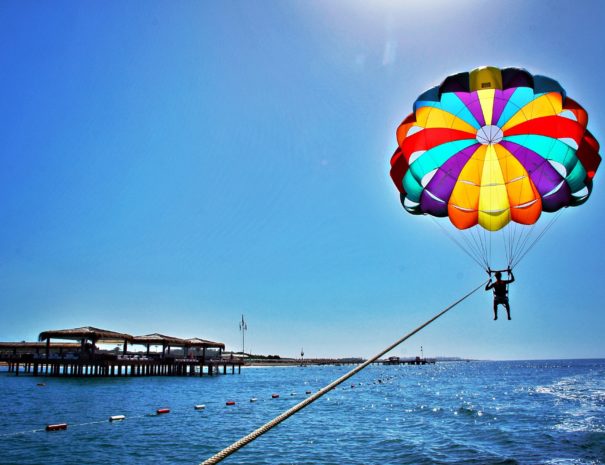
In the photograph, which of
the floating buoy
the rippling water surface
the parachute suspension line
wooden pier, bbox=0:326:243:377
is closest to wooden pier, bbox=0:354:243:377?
wooden pier, bbox=0:326:243:377

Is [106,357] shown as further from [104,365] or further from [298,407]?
[298,407]

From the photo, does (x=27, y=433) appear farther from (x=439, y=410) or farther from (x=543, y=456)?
(x=439, y=410)

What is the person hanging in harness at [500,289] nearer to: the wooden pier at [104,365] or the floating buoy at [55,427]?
the floating buoy at [55,427]

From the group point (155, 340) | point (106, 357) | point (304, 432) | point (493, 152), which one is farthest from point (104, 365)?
point (493, 152)

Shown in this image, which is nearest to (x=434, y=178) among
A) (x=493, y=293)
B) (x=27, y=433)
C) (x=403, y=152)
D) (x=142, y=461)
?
(x=403, y=152)

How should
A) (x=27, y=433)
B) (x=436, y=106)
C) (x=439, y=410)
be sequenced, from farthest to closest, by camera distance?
(x=439, y=410) → (x=27, y=433) → (x=436, y=106)

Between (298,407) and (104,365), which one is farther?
(104,365)

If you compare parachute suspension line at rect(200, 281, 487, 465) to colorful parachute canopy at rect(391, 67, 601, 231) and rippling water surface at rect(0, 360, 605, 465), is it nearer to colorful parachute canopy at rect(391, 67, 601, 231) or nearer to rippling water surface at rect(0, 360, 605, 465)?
colorful parachute canopy at rect(391, 67, 601, 231)

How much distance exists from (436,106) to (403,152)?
5.40 ft

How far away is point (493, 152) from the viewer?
50.2 ft

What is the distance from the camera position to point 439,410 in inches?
1207

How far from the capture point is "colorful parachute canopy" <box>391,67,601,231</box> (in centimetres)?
1334

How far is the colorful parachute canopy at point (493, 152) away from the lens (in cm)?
1334

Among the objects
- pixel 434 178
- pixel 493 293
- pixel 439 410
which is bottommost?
pixel 439 410
